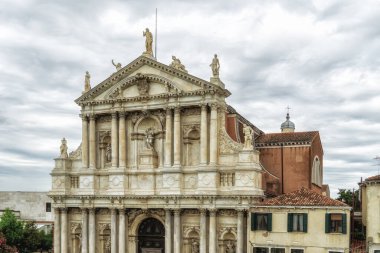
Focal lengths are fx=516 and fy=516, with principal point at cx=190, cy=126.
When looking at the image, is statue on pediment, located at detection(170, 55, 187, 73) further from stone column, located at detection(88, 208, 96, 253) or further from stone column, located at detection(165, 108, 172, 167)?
stone column, located at detection(88, 208, 96, 253)

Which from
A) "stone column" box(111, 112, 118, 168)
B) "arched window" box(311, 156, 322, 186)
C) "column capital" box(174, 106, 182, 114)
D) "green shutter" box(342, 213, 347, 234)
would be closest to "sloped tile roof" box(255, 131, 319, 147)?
"arched window" box(311, 156, 322, 186)

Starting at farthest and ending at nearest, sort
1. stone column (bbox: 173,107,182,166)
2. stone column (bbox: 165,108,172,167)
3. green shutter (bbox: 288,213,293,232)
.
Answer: stone column (bbox: 165,108,172,167)
stone column (bbox: 173,107,182,166)
green shutter (bbox: 288,213,293,232)

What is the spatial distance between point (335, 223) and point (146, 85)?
1688cm

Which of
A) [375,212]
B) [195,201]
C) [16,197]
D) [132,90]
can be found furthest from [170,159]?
[16,197]

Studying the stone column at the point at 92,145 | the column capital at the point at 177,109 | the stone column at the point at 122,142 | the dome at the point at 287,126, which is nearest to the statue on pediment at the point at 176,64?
the column capital at the point at 177,109

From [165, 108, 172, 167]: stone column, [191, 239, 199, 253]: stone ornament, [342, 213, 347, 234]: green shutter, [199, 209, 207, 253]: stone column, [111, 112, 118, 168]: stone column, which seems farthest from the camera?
[111, 112, 118, 168]: stone column

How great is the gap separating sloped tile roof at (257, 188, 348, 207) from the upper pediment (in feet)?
28.4

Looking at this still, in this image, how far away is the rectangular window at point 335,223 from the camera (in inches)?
1266

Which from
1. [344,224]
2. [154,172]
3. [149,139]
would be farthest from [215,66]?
[344,224]

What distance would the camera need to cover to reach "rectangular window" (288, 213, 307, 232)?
33.1m

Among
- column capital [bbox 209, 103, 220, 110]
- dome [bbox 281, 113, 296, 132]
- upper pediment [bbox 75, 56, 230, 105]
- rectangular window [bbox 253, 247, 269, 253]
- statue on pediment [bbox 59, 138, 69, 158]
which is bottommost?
rectangular window [bbox 253, 247, 269, 253]

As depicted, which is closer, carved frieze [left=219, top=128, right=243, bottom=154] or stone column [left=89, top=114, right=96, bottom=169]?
carved frieze [left=219, top=128, right=243, bottom=154]

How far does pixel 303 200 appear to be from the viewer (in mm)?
33656

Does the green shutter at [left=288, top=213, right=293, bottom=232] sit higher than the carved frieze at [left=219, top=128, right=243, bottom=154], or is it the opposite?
the carved frieze at [left=219, top=128, right=243, bottom=154]
